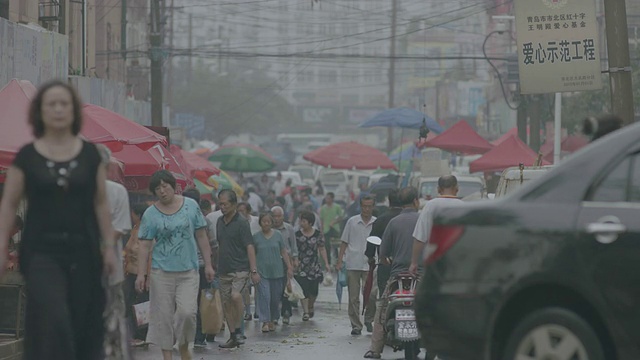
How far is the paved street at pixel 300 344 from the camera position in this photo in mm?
14555

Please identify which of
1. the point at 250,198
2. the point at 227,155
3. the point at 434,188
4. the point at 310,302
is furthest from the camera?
the point at 227,155

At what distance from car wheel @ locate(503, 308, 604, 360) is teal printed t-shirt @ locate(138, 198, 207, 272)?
503cm

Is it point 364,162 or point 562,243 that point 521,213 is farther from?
point 364,162

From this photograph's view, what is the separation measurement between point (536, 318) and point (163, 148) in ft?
36.9

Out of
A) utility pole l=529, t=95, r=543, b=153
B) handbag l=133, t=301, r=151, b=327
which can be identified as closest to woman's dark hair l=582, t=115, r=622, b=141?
handbag l=133, t=301, r=151, b=327

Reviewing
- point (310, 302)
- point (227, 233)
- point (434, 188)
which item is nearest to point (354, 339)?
point (227, 233)

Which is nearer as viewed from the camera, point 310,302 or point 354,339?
point 354,339

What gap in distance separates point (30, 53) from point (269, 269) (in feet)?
14.9

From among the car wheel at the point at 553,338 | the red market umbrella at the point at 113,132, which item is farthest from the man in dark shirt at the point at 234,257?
the car wheel at the point at 553,338

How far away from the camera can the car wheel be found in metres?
7.12

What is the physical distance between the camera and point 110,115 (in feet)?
54.4

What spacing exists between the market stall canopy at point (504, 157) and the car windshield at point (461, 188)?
349 mm

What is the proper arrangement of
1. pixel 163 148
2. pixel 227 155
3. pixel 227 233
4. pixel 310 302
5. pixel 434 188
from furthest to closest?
1. pixel 227 155
2. pixel 434 188
3. pixel 310 302
4. pixel 163 148
5. pixel 227 233

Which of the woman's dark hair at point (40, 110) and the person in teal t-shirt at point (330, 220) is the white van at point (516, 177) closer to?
the woman's dark hair at point (40, 110)
